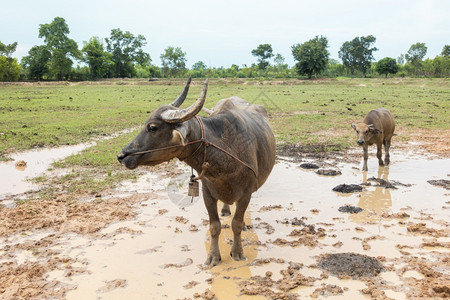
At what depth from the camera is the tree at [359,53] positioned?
68.9 m

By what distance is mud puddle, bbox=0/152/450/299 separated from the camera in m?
4.01

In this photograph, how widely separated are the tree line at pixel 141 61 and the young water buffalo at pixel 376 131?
38.1 meters

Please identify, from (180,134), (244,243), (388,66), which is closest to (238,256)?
(244,243)

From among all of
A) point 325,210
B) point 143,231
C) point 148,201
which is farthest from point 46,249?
point 325,210

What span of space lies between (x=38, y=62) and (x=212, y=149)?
6230cm

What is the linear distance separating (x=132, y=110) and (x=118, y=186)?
13.5 meters

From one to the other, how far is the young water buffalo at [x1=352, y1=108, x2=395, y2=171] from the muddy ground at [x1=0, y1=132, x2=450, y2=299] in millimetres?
1576

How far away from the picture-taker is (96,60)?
62.1 m

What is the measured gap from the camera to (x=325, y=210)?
6.43m

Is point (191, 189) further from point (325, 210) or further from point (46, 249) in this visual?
point (325, 210)

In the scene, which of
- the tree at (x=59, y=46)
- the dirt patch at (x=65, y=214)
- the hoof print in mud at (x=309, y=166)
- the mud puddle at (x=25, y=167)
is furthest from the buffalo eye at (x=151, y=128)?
the tree at (x=59, y=46)

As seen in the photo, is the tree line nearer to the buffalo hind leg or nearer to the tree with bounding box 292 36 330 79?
the tree with bounding box 292 36 330 79

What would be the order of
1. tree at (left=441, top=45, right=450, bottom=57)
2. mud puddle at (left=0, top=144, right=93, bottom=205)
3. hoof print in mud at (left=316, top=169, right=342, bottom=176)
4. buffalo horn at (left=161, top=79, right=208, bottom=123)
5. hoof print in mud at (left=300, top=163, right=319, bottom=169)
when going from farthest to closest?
tree at (left=441, top=45, right=450, bottom=57) → hoof print in mud at (left=300, top=163, right=319, bottom=169) → hoof print in mud at (left=316, top=169, right=342, bottom=176) → mud puddle at (left=0, top=144, right=93, bottom=205) → buffalo horn at (left=161, top=79, right=208, bottom=123)

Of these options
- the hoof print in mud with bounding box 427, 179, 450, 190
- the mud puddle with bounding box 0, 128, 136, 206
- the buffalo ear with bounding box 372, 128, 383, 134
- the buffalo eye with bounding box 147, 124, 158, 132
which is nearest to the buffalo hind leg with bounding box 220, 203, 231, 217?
the buffalo eye with bounding box 147, 124, 158, 132
